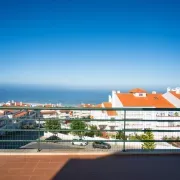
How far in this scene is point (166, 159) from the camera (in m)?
3.63

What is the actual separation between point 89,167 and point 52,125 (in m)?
1.16

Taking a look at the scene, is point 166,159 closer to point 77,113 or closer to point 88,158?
point 88,158

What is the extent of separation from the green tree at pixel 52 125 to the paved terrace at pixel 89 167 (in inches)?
19.7

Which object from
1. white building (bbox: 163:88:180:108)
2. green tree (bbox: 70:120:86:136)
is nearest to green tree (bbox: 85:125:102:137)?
green tree (bbox: 70:120:86:136)

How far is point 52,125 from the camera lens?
13.0 ft

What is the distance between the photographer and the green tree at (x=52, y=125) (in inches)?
155

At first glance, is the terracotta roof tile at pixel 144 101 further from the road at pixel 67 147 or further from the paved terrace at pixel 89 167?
the paved terrace at pixel 89 167

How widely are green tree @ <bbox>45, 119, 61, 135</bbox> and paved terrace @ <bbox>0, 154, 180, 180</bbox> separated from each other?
500mm

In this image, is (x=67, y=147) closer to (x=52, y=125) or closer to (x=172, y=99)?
(x=52, y=125)

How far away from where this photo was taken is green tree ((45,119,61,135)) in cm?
393

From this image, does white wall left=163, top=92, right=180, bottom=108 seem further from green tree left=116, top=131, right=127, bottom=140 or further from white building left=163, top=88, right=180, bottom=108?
green tree left=116, top=131, right=127, bottom=140

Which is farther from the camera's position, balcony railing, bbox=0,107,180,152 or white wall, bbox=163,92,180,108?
white wall, bbox=163,92,180,108

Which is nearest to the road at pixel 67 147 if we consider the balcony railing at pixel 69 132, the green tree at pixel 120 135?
the balcony railing at pixel 69 132

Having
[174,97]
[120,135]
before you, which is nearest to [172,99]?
[174,97]
